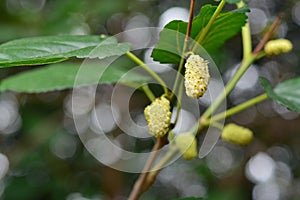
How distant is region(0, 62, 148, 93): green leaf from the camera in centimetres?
80

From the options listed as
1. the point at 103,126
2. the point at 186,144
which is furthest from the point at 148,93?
the point at 103,126

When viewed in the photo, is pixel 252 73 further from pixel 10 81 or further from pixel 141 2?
pixel 10 81

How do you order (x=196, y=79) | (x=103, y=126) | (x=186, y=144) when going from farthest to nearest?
(x=103, y=126) → (x=186, y=144) → (x=196, y=79)

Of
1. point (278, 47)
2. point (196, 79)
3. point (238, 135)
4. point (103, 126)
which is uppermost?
point (196, 79)

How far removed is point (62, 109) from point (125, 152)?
0.34 metres

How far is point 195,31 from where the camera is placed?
636mm

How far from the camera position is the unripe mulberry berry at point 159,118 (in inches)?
23.0

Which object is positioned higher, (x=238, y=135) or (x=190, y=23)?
(x=190, y=23)

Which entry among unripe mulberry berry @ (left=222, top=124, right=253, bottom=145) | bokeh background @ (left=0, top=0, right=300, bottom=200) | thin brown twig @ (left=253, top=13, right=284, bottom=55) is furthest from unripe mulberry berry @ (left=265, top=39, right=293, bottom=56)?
bokeh background @ (left=0, top=0, right=300, bottom=200)

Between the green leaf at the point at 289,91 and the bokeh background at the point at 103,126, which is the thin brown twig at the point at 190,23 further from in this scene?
the bokeh background at the point at 103,126

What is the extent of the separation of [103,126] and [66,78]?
4.14ft

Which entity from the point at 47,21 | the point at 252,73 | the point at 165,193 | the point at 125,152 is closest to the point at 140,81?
the point at 47,21

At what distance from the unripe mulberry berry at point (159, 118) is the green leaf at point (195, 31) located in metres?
0.08

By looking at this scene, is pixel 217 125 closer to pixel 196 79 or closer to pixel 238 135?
pixel 238 135
